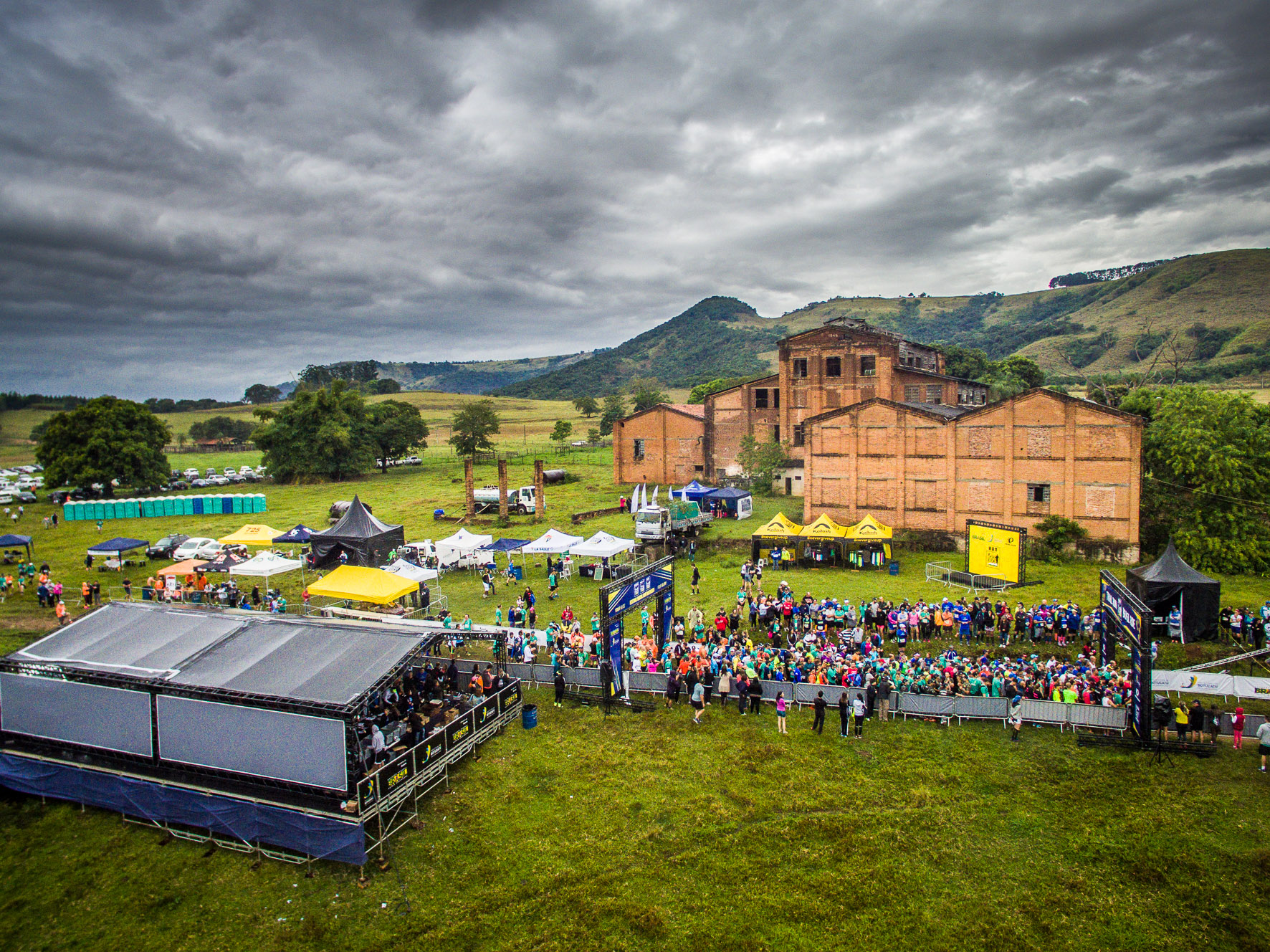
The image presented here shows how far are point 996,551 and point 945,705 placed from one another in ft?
46.5

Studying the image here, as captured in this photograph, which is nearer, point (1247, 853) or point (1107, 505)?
point (1247, 853)

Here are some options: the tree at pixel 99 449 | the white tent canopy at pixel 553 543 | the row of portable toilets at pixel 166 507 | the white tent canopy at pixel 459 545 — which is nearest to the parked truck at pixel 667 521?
the white tent canopy at pixel 553 543

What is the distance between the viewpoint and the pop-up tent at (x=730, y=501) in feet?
139

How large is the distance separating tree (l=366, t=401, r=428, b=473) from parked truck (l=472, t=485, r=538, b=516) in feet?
103

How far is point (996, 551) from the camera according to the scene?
1120 inches

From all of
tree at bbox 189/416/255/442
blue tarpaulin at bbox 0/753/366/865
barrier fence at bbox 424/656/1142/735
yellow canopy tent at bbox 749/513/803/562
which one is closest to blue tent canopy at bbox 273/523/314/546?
barrier fence at bbox 424/656/1142/735

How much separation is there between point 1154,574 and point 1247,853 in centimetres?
1212

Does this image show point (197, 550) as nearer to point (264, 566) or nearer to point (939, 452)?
point (264, 566)

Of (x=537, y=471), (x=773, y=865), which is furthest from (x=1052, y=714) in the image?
(x=537, y=471)

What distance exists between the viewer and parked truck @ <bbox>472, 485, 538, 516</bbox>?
48.2 m

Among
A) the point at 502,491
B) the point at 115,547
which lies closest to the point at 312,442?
the point at 502,491

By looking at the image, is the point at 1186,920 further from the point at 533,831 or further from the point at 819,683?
the point at 533,831

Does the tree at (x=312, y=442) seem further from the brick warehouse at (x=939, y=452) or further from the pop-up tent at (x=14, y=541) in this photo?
the brick warehouse at (x=939, y=452)

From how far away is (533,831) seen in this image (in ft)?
42.2
